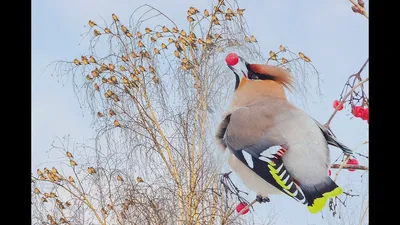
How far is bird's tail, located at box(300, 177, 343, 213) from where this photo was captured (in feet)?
6.64

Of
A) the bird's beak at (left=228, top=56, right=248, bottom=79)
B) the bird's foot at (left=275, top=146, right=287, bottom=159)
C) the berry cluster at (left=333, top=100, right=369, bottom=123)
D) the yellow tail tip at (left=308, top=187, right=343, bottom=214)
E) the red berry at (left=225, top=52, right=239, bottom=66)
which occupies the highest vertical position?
the red berry at (left=225, top=52, right=239, bottom=66)

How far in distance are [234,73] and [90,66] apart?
1.68 feet

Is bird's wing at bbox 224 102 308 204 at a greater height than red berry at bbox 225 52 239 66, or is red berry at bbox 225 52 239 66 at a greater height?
red berry at bbox 225 52 239 66

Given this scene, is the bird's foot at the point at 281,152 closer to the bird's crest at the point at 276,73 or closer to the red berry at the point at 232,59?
the bird's crest at the point at 276,73

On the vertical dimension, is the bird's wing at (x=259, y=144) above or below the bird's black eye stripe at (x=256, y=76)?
below

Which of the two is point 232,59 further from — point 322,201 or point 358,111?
point 322,201

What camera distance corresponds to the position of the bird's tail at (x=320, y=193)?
203 cm

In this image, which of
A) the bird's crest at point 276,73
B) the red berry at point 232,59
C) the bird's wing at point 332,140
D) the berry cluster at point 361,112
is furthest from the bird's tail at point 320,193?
the red berry at point 232,59

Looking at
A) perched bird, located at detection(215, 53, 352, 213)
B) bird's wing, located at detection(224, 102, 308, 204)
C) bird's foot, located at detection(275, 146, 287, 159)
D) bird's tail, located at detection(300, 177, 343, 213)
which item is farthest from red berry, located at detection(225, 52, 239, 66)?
bird's tail, located at detection(300, 177, 343, 213)

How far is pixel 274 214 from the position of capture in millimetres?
2064

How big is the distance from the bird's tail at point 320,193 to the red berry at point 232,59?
0.49 m

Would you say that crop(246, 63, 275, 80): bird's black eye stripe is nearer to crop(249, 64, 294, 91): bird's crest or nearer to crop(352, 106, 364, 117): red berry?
crop(249, 64, 294, 91): bird's crest
